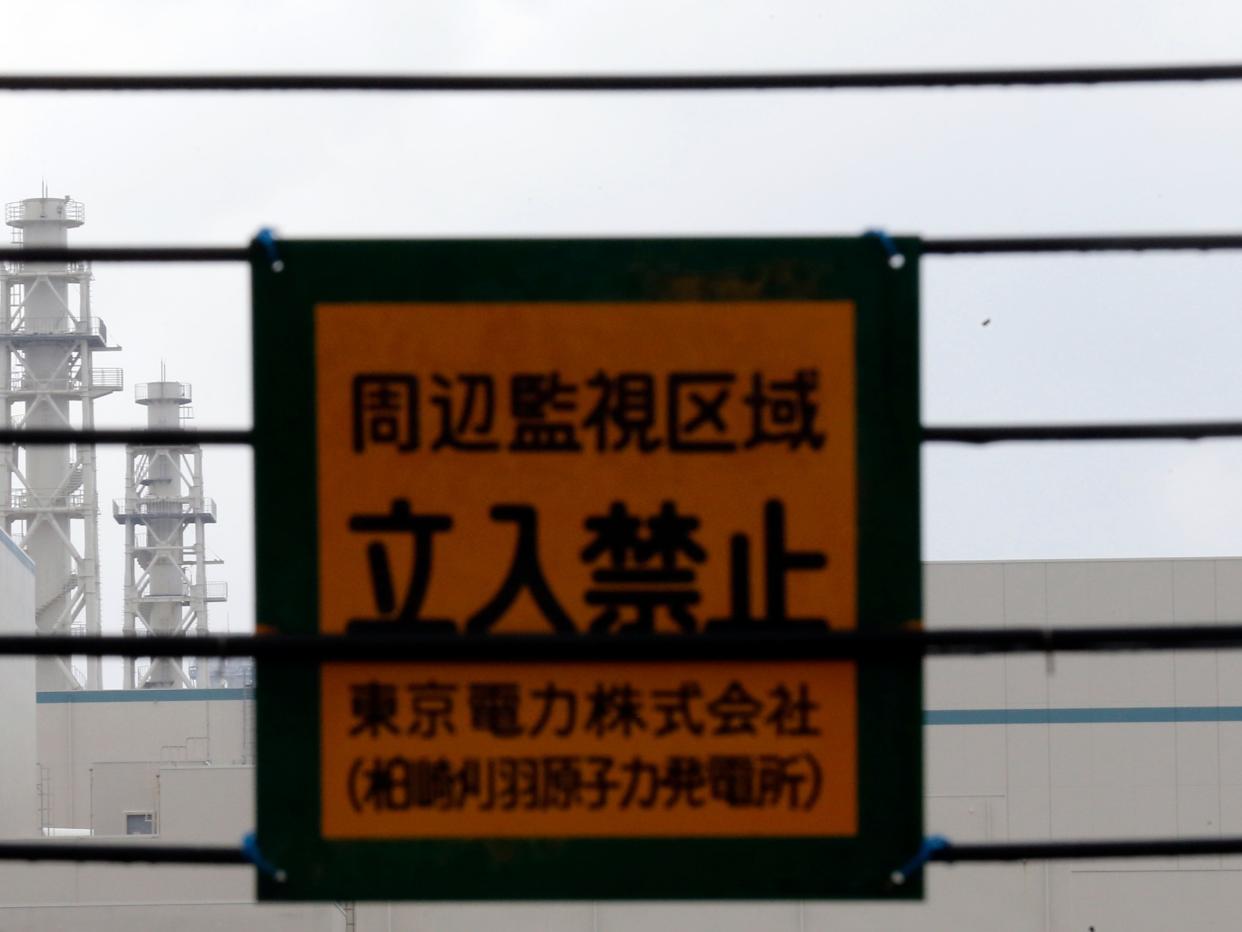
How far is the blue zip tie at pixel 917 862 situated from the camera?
3.00 meters

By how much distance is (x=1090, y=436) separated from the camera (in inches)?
119

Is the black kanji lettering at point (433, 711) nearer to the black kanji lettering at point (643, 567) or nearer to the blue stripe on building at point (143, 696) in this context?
the black kanji lettering at point (643, 567)

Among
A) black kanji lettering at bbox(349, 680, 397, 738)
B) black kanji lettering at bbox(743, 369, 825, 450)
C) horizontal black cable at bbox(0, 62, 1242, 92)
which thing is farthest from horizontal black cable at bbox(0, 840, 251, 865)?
horizontal black cable at bbox(0, 62, 1242, 92)

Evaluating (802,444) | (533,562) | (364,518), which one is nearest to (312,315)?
(364,518)

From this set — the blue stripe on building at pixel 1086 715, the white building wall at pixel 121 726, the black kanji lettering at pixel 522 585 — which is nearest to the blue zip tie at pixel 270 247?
the black kanji lettering at pixel 522 585

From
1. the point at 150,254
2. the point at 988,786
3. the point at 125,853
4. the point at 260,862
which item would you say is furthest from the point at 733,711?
the point at 988,786

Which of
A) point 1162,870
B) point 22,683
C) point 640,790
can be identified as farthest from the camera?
point 22,683

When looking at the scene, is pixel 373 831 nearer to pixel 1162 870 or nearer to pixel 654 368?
pixel 654 368

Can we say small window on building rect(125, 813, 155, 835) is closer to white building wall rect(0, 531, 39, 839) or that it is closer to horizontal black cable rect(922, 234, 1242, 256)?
white building wall rect(0, 531, 39, 839)

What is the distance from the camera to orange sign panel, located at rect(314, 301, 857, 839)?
9.80ft

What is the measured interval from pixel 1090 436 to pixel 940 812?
19774 millimetres

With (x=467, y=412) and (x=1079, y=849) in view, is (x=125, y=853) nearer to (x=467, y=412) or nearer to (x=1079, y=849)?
(x=467, y=412)

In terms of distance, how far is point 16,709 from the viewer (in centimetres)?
2264

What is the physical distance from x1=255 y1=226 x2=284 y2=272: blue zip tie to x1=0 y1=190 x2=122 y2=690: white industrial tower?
42915mm
